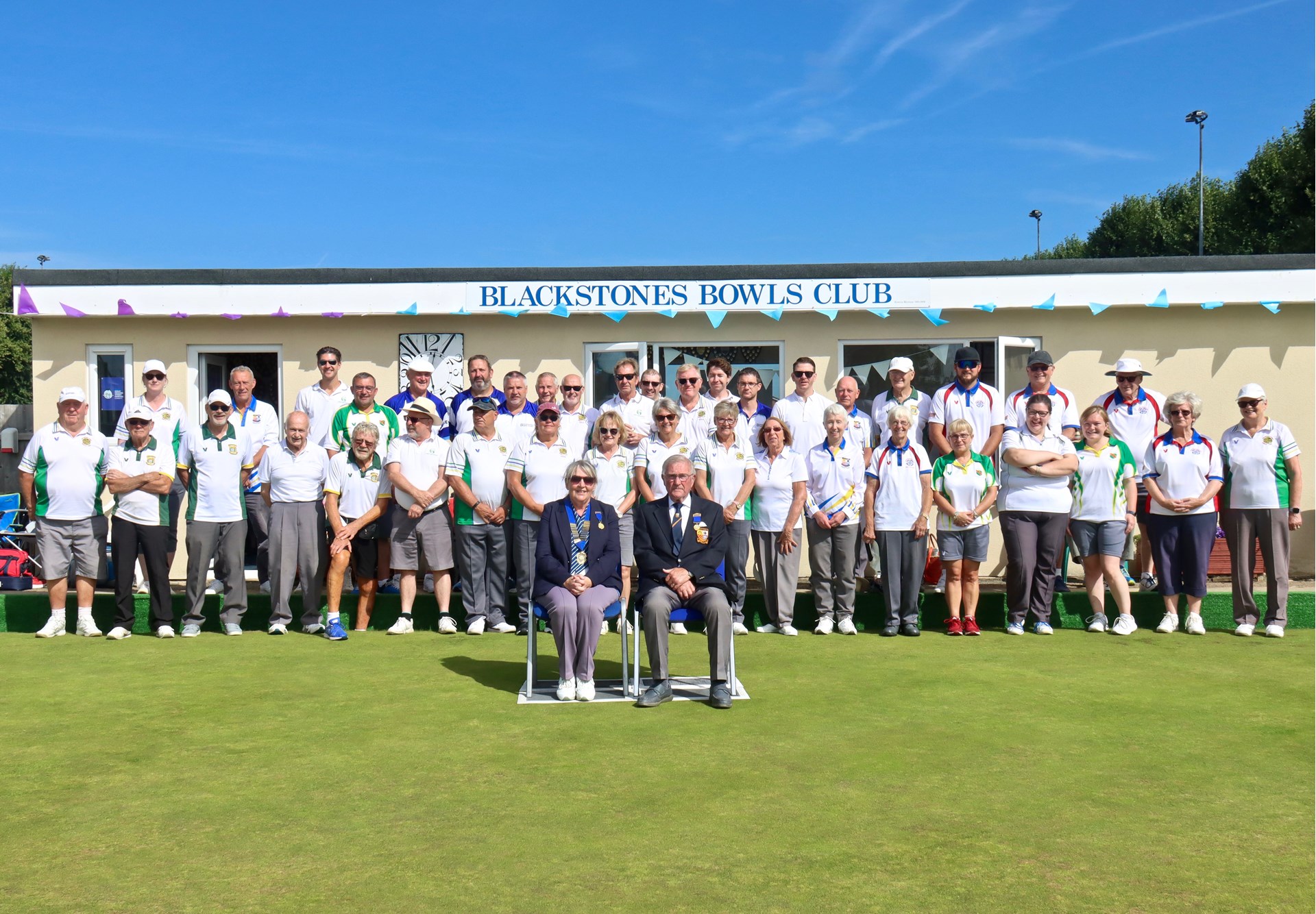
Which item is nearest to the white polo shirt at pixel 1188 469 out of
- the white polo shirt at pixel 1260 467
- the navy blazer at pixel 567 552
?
the white polo shirt at pixel 1260 467

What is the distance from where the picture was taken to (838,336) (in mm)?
9188

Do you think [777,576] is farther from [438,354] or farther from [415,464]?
[438,354]

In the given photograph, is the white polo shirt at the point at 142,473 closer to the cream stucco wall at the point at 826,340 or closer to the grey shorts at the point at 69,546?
the grey shorts at the point at 69,546

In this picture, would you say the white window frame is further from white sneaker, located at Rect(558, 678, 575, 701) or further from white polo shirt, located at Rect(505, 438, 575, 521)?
white sneaker, located at Rect(558, 678, 575, 701)

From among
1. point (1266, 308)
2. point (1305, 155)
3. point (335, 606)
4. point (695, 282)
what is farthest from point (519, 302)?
point (1305, 155)

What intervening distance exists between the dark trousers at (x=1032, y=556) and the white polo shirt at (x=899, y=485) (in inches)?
25.0

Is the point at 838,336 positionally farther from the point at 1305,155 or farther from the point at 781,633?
the point at 1305,155

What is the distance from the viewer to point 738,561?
723 centimetres

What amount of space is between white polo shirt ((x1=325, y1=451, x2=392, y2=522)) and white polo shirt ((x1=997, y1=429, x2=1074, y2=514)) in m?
4.05

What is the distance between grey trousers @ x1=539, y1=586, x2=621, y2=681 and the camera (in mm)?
5660

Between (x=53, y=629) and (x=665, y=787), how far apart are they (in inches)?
202

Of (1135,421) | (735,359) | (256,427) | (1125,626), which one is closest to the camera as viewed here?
(1125,626)

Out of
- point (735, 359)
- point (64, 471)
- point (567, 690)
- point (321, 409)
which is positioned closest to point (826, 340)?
point (735, 359)

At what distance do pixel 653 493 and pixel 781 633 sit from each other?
126 centimetres
